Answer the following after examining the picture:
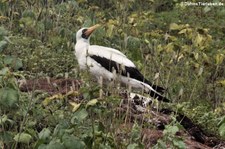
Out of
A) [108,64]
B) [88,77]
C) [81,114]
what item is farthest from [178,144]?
[108,64]

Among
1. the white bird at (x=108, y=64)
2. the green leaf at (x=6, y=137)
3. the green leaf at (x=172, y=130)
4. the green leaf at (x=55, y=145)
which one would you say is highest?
the green leaf at (x=55, y=145)

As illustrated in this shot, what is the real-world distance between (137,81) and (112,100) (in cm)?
297

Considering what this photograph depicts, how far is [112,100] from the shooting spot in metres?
4.08

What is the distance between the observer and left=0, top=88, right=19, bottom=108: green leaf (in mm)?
3943

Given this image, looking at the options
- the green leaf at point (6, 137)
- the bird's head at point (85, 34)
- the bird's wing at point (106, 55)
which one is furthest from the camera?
the bird's head at point (85, 34)

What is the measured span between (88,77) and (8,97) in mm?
829

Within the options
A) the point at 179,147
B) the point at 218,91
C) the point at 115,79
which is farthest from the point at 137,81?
the point at 179,147

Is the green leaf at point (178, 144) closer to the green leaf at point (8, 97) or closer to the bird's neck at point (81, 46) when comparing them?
the green leaf at point (8, 97)

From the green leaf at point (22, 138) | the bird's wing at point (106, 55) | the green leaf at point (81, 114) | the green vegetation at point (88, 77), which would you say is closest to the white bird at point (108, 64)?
the bird's wing at point (106, 55)

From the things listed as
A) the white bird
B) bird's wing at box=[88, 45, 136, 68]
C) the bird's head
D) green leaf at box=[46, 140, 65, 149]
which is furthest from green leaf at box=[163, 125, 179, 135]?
the bird's head

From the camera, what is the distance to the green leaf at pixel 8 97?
3943 millimetres

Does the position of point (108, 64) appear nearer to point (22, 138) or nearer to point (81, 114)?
point (22, 138)

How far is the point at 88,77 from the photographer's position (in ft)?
15.2

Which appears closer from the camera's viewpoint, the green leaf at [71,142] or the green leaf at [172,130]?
the green leaf at [71,142]
